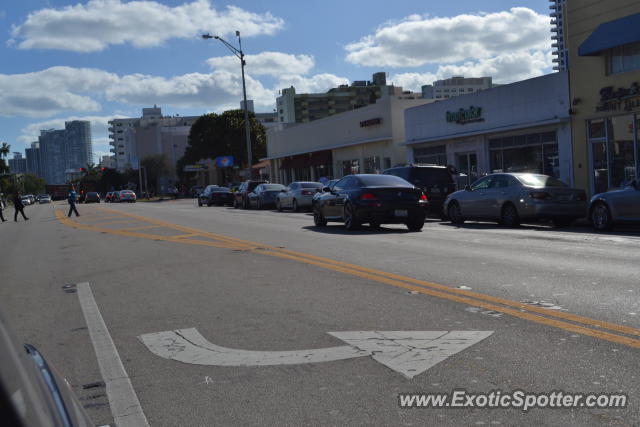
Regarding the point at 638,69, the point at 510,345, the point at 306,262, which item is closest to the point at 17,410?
Answer: the point at 510,345

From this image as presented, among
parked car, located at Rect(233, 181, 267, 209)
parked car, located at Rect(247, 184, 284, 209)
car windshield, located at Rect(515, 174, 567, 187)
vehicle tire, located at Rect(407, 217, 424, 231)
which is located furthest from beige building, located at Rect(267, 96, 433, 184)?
vehicle tire, located at Rect(407, 217, 424, 231)

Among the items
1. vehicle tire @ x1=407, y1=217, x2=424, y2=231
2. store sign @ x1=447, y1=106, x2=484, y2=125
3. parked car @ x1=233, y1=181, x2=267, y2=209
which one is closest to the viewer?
vehicle tire @ x1=407, y1=217, x2=424, y2=231

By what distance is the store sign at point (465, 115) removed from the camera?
101ft

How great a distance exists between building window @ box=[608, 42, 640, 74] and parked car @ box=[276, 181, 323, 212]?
1342 centimetres

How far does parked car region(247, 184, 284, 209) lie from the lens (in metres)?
35.7

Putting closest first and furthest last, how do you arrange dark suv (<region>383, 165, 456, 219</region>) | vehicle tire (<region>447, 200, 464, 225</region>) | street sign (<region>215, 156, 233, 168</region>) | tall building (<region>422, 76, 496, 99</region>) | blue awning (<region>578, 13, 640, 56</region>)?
vehicle tire (<region>447, 200, 464, 225</region>) → blue awning (<region>578, 13, 640, 56</region>) → dark suv (<region>383, 165, 456, 219</region>) → street sign (<region>215, 156, 233, 168</region>) → tall building (<region>422, 76, 496, 99</region>)

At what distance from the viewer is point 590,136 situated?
947 inches

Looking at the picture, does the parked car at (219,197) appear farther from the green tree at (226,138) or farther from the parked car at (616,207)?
the green tree at (226,138)

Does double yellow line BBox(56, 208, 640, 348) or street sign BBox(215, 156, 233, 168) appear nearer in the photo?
double yellow line BBox(56, 208, 640, 348)

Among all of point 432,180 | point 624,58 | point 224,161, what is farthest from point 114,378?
point 224,161

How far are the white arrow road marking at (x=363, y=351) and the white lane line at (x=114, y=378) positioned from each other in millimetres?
358

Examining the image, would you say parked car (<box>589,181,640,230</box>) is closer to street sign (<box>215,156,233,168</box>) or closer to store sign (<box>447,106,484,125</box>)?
store sign (<box>447,106,484,125</box>)

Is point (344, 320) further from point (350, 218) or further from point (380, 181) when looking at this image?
point (380, 181)

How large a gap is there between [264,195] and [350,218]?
19.1 meters
